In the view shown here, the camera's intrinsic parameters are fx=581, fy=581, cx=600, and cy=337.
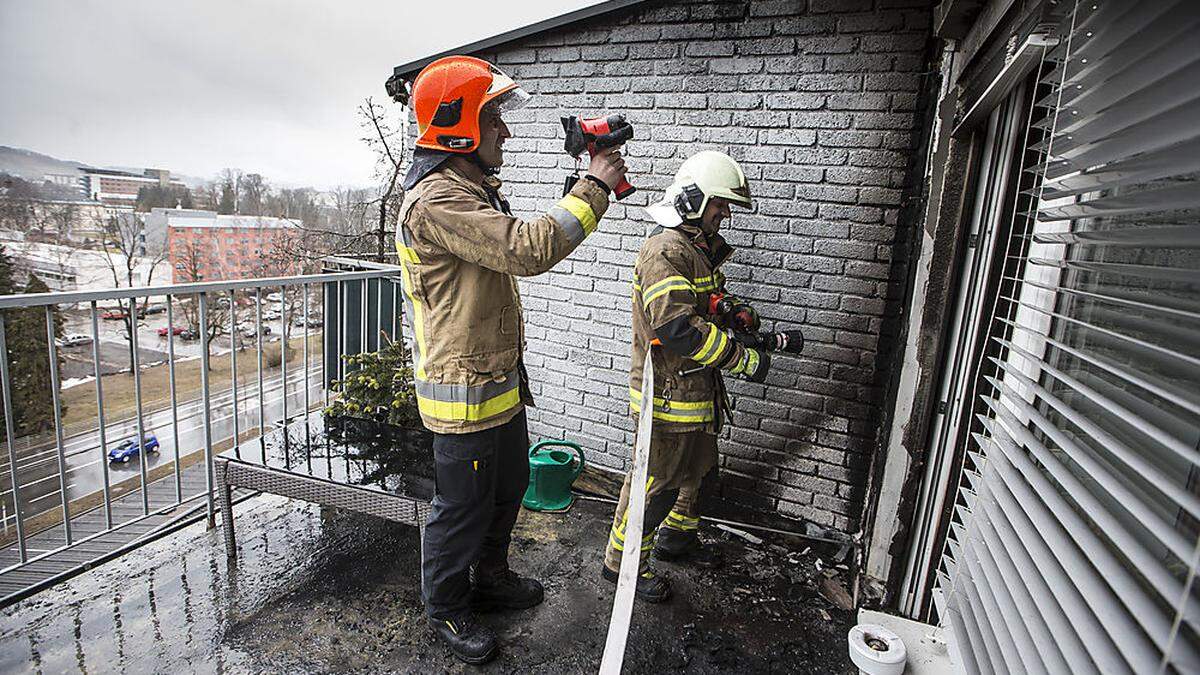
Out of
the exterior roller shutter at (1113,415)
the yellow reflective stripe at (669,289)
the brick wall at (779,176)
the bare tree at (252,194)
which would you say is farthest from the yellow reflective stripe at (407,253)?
the bare tree at (252,194)

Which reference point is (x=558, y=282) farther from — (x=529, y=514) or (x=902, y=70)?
(x=902, y=70)

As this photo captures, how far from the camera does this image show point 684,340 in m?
2.69

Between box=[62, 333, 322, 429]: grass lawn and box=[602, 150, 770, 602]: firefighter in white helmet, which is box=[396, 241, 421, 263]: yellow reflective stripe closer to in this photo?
box=[602, 150, 770, 602]: firefighter in white helmet

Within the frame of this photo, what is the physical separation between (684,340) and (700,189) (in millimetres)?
813

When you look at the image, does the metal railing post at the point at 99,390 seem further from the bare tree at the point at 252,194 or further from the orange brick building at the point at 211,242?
the bare tree at the point at 252,194

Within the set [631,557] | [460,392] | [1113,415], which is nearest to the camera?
[1113,415]

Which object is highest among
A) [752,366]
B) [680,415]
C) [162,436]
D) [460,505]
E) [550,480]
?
[752,366]

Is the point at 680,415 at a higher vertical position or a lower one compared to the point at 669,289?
lower

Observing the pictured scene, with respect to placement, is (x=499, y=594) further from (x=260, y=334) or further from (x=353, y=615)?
(x=260, y=334)

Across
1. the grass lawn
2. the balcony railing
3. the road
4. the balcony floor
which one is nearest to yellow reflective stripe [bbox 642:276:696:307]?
the balcony floor

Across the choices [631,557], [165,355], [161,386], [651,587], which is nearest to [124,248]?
[161,386]

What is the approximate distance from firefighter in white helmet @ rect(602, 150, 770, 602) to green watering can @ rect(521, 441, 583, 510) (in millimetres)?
892

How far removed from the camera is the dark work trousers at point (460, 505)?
7.97ft

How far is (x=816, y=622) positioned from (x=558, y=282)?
2676mm
